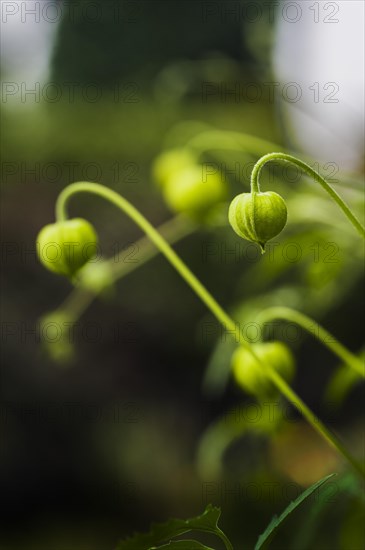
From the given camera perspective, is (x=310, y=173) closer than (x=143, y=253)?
Yes

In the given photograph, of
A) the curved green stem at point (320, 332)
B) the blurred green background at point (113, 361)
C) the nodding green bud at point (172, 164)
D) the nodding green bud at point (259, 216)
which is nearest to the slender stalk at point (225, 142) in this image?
the nodding green bud at point (172, 164)

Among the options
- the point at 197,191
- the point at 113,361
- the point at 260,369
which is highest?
the point at 197,191

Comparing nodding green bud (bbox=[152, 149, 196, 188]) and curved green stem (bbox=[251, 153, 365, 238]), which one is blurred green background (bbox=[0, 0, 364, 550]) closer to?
nodding green bud (bbox=[152, 149, 196, 188])

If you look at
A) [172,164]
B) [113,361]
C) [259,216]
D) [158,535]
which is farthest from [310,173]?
[113,361]

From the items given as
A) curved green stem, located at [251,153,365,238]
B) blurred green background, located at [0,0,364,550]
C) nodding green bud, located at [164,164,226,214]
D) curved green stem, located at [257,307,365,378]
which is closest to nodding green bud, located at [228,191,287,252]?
curved green stem, located at [251,153,365,238]

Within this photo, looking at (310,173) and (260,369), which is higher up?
(310,173)

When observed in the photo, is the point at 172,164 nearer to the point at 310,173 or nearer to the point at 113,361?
the point at 310,173
